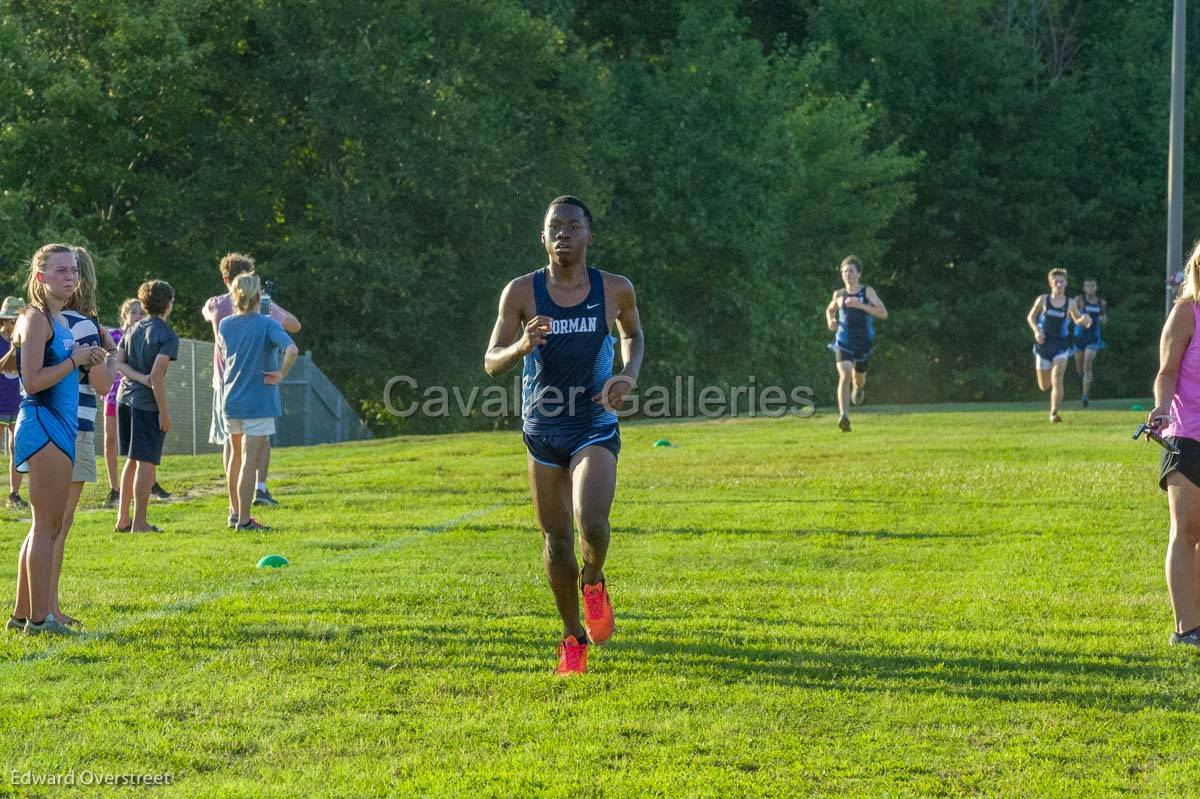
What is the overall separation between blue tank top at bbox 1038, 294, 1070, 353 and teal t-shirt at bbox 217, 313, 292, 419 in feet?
42.2

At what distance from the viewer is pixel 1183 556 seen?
7.43 metres

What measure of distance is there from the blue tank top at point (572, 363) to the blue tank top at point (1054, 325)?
1620cm

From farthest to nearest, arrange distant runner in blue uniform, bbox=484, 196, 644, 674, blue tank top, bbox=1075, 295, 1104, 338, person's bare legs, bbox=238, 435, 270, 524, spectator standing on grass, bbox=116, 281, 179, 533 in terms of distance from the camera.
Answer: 1. blue tank top, bbox=1075, 295, 1104, 338
2. person's bare legs, bbox=238, 435, 270, 524
3. spectator standing on grass, bbox=116, 281, 179, 533
4. distant runner in blue uniform, bbox=484, 196, 644, 674

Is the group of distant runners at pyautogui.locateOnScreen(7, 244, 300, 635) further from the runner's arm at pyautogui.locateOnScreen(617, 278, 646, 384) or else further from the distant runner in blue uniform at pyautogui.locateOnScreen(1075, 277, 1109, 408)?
the distant runner in blue uniform at pyautogui.locateOnScreen(1075, 277, 1109, 408)

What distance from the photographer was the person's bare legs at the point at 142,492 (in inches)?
482

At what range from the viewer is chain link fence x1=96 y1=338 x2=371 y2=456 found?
2494 centimetres

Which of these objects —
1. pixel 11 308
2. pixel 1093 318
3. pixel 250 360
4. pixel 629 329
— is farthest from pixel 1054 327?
pixel 629 329

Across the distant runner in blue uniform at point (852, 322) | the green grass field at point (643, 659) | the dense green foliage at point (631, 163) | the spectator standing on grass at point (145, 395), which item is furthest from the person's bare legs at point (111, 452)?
the dense green foliage at point (631, 163)

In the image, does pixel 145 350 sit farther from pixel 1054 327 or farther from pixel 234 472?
pixel 1054 327

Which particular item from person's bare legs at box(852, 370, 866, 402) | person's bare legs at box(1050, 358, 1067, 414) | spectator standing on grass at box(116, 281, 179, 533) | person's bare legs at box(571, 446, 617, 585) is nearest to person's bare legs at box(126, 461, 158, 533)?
spectator standing on grass at box(116, 281, 179, 533)

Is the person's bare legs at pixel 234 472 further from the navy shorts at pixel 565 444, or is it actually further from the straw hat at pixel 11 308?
the navy shorts at pixel 565 444

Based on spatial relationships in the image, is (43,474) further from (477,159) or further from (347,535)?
(477,159)

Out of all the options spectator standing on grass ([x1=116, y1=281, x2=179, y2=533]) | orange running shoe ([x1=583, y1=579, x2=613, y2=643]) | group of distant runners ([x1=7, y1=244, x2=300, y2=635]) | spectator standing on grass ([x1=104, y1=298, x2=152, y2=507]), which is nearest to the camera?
orange running shoe ([x1=583, y1=579, x2=613, y2=643])

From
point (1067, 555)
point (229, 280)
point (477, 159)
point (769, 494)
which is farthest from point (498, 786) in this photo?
point (477, 159)
